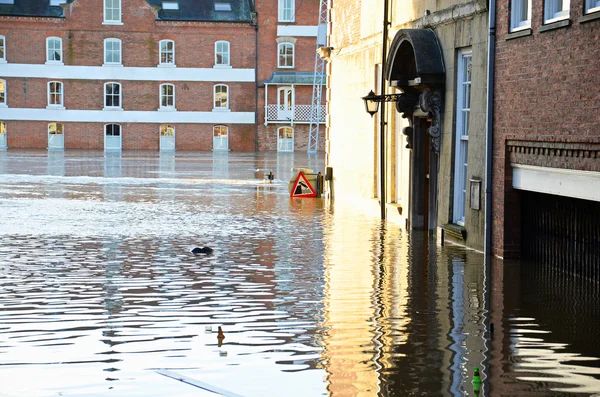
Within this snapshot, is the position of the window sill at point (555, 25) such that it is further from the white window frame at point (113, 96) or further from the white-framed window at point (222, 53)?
the white window frame at point (113, 96)

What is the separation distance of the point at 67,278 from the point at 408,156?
8.87m

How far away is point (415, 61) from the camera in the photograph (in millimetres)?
18016

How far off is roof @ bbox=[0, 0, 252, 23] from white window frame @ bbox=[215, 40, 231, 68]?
1.39 metres

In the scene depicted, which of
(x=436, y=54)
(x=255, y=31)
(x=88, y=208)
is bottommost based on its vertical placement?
(x=88, y=208)

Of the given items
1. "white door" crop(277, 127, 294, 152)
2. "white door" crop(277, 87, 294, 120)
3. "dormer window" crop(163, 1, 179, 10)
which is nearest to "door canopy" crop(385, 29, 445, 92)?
"white door" crop(277, 87, 294, 120)

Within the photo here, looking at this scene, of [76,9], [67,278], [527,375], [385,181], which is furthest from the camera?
[76,9]

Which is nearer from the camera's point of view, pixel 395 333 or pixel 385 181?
pixel 395 333

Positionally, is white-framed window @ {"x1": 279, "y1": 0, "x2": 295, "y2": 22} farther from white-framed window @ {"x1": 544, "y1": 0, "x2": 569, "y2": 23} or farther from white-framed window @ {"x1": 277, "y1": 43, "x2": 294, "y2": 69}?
white-framed window @ {"x1": 544, "y1": 0, "x2": 569, "y2": 23}

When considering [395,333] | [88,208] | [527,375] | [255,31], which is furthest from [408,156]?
[255,31]

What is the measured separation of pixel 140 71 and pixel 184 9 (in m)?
4.53

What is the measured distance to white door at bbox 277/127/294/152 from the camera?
68.2 meters

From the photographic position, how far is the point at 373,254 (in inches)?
639

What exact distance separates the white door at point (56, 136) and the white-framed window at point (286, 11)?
581 inches

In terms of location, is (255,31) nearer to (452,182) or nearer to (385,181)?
(385,181)
